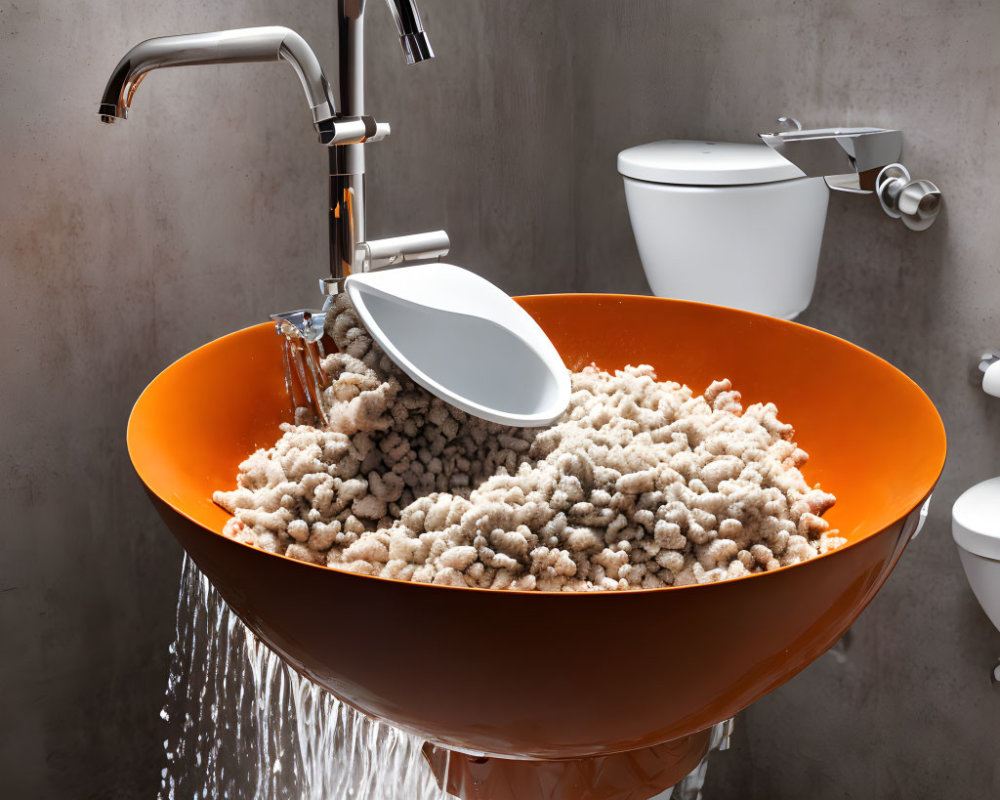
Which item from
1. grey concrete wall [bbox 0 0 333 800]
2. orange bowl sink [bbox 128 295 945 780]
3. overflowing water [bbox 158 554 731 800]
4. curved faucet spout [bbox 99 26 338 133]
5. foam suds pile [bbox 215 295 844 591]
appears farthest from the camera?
overflowing water [bbox 158 554 731 800]

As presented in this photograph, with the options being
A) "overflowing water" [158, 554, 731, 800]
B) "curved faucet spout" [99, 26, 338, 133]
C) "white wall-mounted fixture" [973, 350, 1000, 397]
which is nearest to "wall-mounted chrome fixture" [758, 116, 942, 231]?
"white wall-mounted fixture" [973, 350, 1000, 397]

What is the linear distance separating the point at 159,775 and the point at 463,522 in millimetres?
1015

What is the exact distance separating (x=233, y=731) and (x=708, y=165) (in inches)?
43.1

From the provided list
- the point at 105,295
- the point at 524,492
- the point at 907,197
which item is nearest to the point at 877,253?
the point at 907,197

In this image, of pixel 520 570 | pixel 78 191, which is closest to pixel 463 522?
pixel 520 570

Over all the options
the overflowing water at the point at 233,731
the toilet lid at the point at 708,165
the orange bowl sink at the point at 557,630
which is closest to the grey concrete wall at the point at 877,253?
the toilet lid at the point at 708,165

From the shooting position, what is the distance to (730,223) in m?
1.35

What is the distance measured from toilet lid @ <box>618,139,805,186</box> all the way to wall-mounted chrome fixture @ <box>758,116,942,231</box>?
0.19 ft

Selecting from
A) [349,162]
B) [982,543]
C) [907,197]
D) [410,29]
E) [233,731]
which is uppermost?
[410,29]

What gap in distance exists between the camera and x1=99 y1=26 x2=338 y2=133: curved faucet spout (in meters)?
0.79

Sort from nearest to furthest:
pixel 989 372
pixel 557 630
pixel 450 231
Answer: pixel 557 630, pixel 989 372, pixel 450 231

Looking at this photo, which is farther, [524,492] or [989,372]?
[989,372]

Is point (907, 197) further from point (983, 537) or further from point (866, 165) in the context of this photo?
point (983, 537)

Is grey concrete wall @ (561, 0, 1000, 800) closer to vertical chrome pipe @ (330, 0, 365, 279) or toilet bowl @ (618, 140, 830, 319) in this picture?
toilet bowl @ (618, 140, 830, 319)
